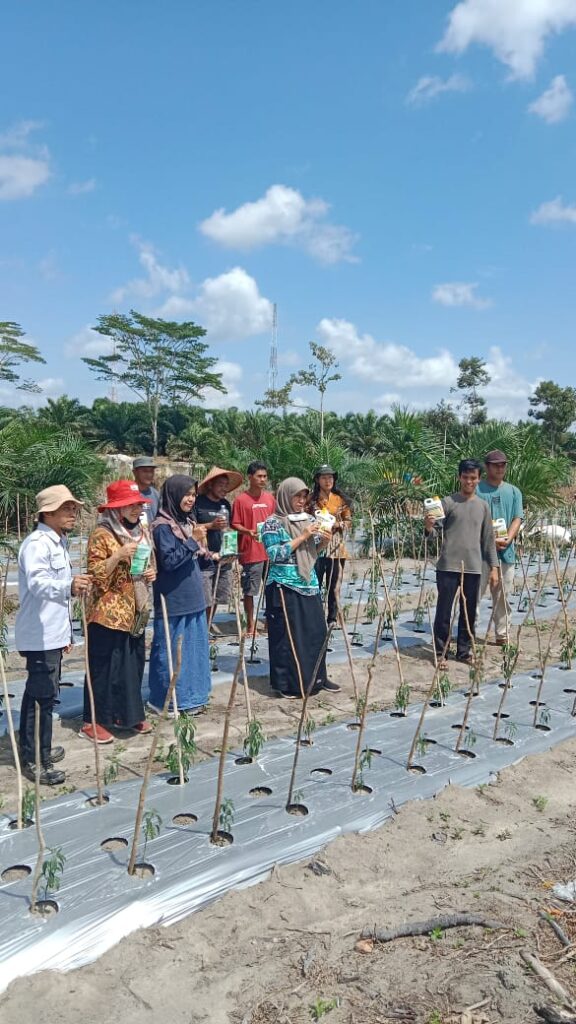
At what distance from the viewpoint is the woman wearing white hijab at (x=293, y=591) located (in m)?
3.78

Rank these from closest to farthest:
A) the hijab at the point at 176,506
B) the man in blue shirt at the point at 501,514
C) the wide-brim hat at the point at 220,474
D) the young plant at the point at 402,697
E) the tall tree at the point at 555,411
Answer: the hijab at the point at 176,506 < the young plant at the point at 402,697 < the wide-brim hat at the point at 220,474 < the man in blue shirt at the point at 501,514 < the tall tree at the point at 555,411

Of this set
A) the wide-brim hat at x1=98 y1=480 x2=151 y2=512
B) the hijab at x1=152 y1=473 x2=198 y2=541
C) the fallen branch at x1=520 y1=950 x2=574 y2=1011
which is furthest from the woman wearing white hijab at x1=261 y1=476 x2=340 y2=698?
the fallen branch at x1=520 y1=950 x2=574 y2=1011

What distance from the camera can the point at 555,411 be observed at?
912 inches

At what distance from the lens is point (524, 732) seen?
141 inches

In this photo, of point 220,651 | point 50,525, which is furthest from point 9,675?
point 50,525

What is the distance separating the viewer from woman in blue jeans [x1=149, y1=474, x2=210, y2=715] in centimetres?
334

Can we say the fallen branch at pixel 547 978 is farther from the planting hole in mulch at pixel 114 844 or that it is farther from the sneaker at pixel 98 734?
the sneaker at pixel 98 734

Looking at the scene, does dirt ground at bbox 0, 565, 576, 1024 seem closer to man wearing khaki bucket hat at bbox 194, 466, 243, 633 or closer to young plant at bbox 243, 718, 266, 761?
young plant at bbox 243, 718, 266, 761

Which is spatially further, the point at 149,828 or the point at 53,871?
the point at 149,828

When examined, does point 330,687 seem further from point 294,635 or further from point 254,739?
point 254,739

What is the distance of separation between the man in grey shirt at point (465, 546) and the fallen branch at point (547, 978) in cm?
264

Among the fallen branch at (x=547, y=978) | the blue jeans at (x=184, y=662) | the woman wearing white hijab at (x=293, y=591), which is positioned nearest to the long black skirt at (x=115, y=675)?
the blue jeans at (x=184, y=662)

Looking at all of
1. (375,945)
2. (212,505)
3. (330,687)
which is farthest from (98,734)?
(212,505)

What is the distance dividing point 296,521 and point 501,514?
180cm
